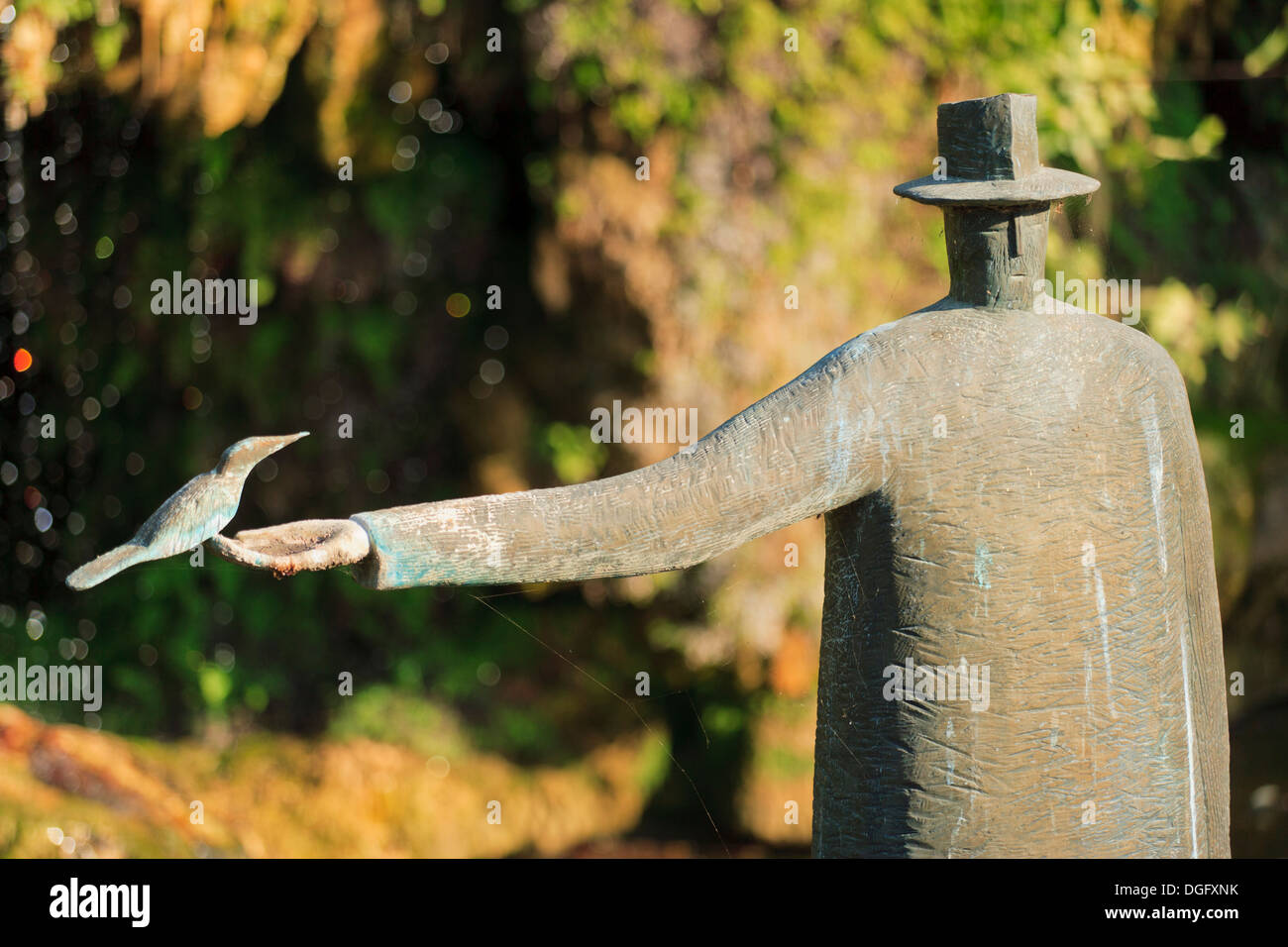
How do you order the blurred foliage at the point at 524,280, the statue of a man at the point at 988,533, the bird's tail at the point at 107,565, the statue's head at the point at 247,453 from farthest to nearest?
the blurred foliage at the point at 524,280
the statue of a man at the point at 988,533
the statue's head at the point at 247,453
the bird's tail at the point at 107,565

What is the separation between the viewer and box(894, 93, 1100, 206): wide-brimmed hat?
2732 mm

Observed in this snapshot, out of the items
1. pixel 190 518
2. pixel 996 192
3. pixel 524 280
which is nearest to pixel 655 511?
pixel 190 518

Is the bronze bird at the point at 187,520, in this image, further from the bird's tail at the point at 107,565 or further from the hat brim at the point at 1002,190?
the hat brim at the point at 1002,190

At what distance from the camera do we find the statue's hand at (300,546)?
2.34m

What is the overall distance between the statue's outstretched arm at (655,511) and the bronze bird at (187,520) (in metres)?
0.06

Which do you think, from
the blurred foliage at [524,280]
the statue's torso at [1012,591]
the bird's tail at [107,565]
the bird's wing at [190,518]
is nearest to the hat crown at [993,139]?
the statue's torso at [1012,591]

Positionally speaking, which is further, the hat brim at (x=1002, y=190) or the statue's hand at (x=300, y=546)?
the hat brim at (x=1002, y=190)

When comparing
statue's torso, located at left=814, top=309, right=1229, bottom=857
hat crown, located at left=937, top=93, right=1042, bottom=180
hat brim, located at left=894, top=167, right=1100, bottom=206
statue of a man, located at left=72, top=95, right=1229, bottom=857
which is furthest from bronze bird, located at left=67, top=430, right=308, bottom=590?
hat crown, located at left=937, top=93, right=1042, bottom=180

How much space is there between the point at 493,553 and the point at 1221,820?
62.1 inches

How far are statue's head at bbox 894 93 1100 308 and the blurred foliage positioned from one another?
12.4 feet

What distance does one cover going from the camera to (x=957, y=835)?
8.96 ft

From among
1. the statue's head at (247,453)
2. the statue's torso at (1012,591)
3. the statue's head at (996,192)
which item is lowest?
the statue's torso at (1012,591)

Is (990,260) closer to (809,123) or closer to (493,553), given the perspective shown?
(493,553)

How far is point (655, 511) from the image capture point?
256 centimetres
